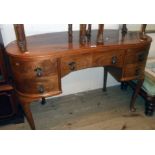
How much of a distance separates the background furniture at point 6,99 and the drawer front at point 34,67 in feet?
0.50

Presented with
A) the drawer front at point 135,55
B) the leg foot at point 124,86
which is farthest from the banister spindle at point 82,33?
the leg foot at point 124,86

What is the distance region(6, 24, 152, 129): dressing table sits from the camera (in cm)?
126

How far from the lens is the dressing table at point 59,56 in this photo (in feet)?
4.14

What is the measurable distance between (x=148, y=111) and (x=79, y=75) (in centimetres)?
83

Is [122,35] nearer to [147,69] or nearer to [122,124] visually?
[147,69]

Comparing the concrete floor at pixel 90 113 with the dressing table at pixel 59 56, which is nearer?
the dressing table at pixel 59 56

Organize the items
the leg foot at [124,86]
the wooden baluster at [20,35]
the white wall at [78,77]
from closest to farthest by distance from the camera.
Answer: the wooden baluster at [20,35] < the white wall at [78,77] < the leg foot at [124,86]

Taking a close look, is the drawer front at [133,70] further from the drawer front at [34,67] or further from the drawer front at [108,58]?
the drawer front at [34,67]

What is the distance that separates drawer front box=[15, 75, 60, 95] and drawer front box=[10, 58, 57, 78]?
4cm

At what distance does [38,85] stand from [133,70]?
849 millimetres

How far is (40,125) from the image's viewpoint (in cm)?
175

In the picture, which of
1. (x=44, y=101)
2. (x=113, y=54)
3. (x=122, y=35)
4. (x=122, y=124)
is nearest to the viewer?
(x=113, y=54)

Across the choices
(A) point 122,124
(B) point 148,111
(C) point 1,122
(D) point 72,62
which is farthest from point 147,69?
(C) point 1,122

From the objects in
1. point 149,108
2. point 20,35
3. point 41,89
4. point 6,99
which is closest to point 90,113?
point 149,108
